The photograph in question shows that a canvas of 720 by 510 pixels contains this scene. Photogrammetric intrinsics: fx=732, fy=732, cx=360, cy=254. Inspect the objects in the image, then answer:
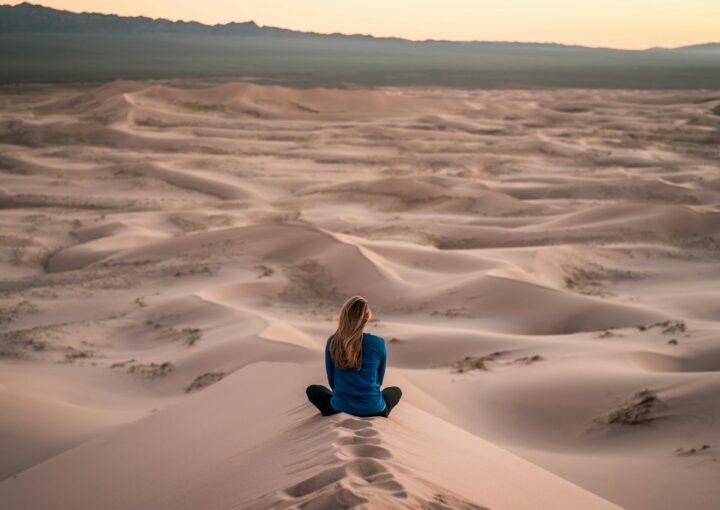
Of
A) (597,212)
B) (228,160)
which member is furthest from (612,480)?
(228,160)

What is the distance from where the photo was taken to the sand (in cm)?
412

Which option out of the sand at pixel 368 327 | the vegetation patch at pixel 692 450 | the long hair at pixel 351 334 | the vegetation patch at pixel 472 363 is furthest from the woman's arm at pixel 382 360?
the vegetation patch at pixel 472 363

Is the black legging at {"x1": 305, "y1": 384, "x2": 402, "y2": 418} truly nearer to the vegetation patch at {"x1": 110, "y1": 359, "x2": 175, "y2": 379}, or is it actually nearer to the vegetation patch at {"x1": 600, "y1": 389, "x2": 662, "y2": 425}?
the vegetation patch at {"x1": 600, "y1": 389, "x2": 662, "y2": 425}

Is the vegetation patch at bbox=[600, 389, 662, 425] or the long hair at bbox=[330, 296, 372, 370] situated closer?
the long hair at bbox=[330, 296, 372, 370]

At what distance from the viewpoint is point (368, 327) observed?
909 cm

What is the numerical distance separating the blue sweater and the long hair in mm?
49

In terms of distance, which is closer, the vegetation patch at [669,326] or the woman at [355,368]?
the woman at [355,368]

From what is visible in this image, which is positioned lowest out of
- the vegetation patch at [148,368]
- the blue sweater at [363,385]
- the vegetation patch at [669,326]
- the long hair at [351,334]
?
the vegetation patch at [148,368]

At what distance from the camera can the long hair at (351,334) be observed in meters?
4.05

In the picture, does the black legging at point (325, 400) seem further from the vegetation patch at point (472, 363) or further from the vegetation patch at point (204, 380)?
the vegetation patch at point (204, 380)

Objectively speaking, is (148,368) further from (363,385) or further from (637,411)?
(637,411)

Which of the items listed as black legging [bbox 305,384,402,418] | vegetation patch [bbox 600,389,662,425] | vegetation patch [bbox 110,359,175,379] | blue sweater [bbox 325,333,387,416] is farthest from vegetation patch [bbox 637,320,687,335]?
vegetation patch [bbox 110,359,175,379]

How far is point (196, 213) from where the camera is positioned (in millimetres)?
17281

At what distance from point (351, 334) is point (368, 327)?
5.00 meters
